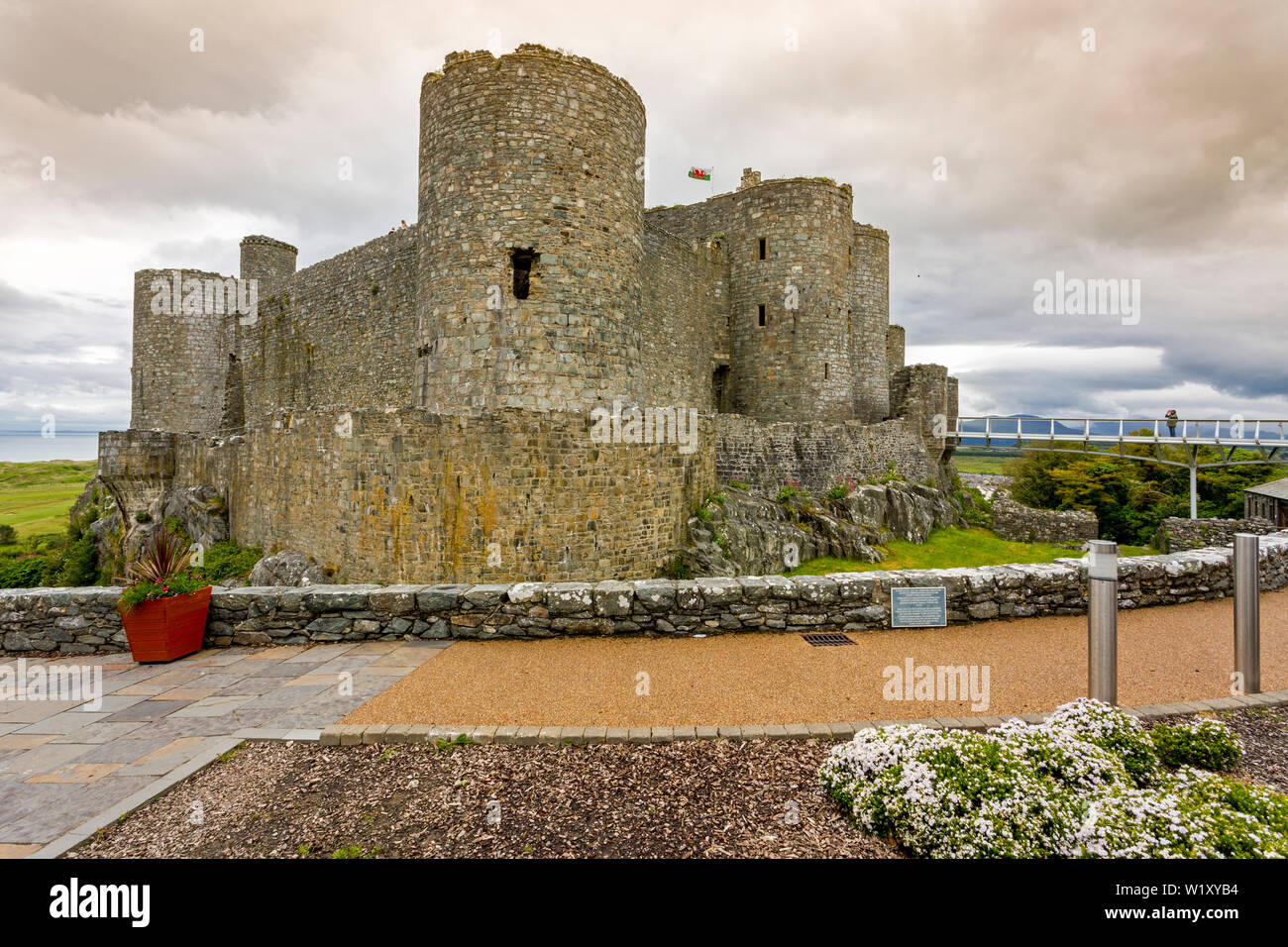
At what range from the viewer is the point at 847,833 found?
10.5 feet

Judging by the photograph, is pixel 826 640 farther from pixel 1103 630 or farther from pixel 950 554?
pixel 950 554

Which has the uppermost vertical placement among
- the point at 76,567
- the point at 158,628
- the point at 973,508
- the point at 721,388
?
the point at 721,388

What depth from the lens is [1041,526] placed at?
23.5 m

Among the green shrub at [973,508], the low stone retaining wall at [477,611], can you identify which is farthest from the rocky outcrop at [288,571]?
the green shrub at [973,508]

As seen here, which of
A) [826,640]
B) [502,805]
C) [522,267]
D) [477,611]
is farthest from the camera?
[522,267]

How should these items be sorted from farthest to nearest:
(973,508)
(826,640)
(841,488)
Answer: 1. (973,508)
2. (841,488)
3. (826,640)

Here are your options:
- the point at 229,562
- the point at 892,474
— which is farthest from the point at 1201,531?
the point at 229,562

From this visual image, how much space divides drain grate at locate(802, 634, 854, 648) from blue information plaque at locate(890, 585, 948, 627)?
641mm

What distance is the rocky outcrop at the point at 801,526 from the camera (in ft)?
41.3

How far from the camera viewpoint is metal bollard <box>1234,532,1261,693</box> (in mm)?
5230

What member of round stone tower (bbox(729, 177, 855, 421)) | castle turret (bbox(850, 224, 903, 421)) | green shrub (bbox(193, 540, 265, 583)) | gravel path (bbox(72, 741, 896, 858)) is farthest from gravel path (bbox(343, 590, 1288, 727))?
castle turret (bbox(850, 224, 903, 421))

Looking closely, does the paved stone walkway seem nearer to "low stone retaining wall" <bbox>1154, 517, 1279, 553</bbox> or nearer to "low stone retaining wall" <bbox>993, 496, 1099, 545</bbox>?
"low stone retaining wall" <bbox>993, 496, 1099, 545</bbox>

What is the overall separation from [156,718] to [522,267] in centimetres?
920
